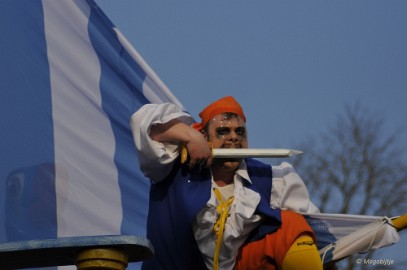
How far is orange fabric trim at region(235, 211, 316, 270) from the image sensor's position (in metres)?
5.03

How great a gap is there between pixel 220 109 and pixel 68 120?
1285mm

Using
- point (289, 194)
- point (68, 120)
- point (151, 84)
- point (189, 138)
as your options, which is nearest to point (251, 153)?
point (189, 138)

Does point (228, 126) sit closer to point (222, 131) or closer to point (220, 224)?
point (222, 131)

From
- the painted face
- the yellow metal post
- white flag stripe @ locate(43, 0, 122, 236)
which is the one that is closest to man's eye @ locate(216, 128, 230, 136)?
the painted face

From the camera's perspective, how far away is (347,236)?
5.18m

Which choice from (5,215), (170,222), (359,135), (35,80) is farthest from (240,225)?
(359,135)

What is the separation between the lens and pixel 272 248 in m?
5.06

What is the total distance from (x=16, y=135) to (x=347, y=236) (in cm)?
164

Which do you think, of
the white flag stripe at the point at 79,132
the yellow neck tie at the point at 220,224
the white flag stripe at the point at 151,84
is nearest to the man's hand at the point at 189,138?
the yellow neck tie at the point at 220,224

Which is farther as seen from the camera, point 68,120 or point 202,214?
point 68,120

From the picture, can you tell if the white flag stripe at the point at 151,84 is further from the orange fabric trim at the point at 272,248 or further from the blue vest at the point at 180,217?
the orange fabric trim at the point at 272,248

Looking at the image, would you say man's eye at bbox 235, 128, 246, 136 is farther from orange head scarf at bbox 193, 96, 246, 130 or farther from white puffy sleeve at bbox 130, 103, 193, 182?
white puffy sleeve at bbox 130, 103, 193, 182

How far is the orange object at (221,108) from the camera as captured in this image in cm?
535

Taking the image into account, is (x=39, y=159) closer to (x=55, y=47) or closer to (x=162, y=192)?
(x=55, y=47)
